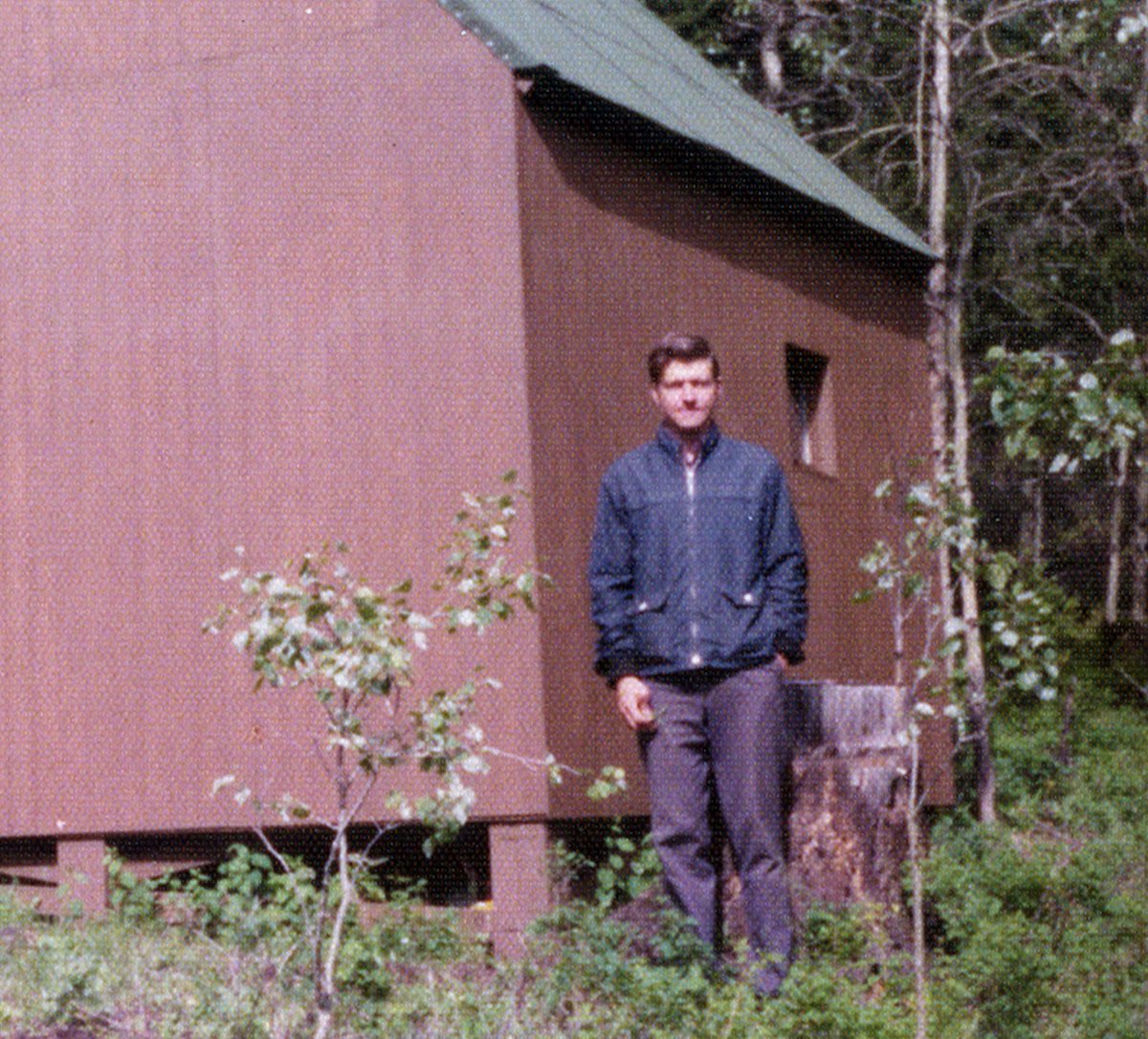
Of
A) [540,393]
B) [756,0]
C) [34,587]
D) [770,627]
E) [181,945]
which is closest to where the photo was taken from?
[770,627]

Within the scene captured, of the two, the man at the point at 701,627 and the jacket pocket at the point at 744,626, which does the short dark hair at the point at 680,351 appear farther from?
the jacket pocket at the point at 744,626

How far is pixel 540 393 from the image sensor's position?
873 centimetres

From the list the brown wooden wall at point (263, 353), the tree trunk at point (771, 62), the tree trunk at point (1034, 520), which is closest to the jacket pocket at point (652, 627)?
the brown wooden wall at point (263, 353)

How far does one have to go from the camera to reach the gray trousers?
667cm

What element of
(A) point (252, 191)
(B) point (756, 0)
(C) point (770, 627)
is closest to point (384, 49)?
(A) point (252, 191)

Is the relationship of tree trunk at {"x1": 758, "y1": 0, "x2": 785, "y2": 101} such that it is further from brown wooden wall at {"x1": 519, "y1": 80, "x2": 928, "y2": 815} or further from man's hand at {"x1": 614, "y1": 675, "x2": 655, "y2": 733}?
man's hand at {"x1": 614, "y1": 675, "x2": 655, "y2": 733}

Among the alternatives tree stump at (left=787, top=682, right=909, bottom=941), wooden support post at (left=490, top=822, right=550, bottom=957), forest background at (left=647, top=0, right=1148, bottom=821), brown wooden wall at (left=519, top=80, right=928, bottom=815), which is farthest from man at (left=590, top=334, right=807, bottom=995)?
forest background at (left=647, top=0, right=1148, bottom=821)

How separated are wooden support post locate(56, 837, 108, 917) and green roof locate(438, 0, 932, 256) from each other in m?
4.05

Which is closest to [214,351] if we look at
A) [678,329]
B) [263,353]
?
[263,353]

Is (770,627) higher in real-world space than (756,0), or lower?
lower

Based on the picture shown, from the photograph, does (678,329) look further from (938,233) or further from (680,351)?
A: (938,233)

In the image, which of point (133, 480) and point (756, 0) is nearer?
point (133, 480)

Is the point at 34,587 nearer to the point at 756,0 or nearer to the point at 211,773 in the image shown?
the point at 211,773

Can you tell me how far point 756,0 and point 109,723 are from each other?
456 inches
